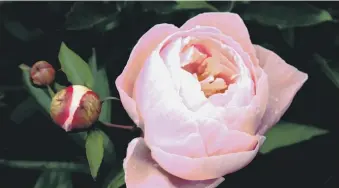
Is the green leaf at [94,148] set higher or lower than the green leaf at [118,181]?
higher

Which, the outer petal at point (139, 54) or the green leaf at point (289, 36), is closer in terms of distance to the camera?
the outer petal at point (139, 54)

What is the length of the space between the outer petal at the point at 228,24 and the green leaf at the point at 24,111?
161 mm

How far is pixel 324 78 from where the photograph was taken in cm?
51

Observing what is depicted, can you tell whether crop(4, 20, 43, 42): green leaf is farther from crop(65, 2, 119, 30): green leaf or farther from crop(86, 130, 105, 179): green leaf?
crop(86, 130, 105, 179): green leaf

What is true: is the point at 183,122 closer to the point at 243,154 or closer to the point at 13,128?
the point at 243,154

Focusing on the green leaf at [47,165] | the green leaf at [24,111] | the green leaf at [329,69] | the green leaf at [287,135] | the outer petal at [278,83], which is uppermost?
the outer petal at [278,83]

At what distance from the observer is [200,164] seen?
38 centimetres

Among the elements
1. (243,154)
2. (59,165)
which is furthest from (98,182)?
(243,154)

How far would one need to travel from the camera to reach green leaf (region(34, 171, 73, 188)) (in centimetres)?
48

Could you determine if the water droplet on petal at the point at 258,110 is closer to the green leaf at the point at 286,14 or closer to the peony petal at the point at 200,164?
the peony petal at the point at 200,164

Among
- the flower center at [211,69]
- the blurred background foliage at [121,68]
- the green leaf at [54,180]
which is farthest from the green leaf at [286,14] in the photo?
the green leaf at [54,180]

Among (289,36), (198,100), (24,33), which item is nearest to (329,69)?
(289,36)

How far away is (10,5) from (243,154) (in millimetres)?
284

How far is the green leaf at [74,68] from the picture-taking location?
1.56 ft
